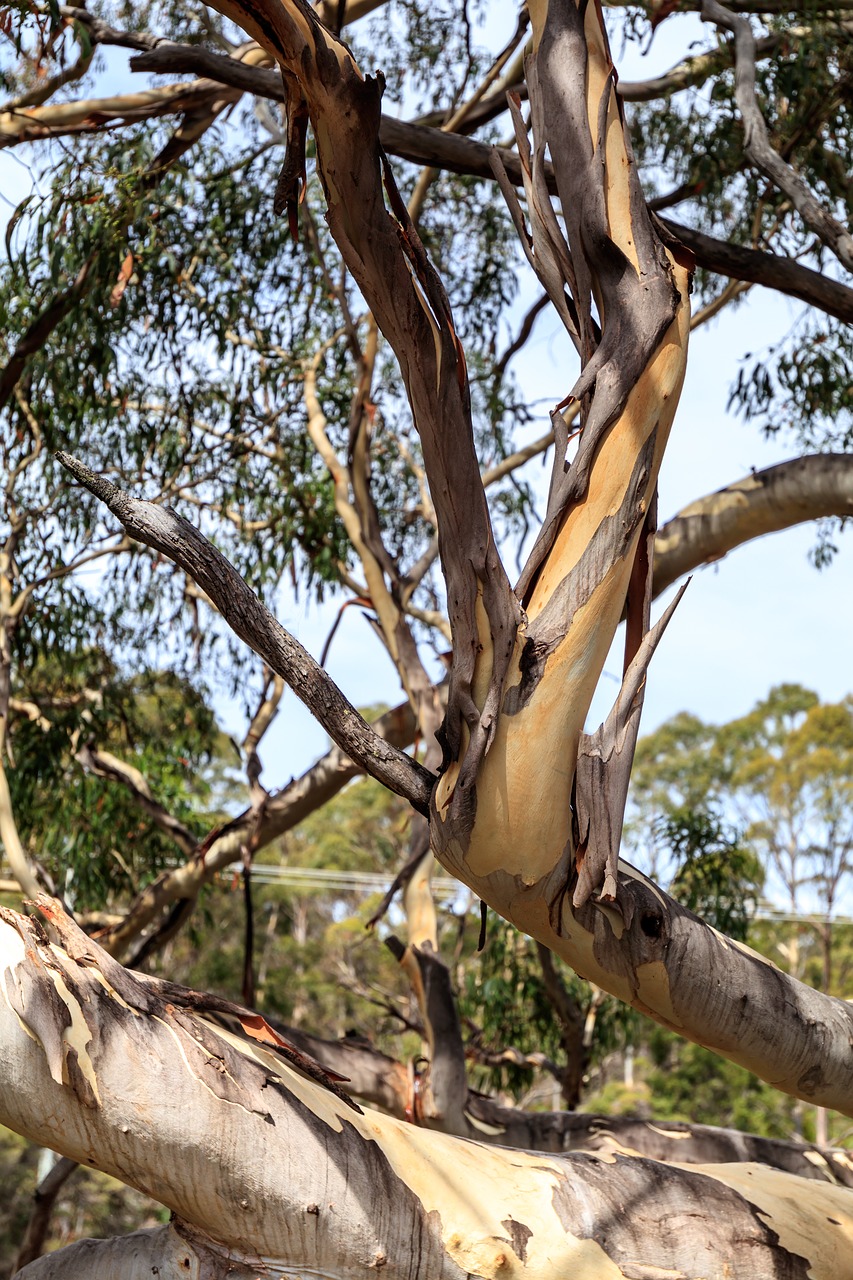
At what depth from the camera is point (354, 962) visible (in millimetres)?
14625

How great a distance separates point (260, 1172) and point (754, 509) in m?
2.37

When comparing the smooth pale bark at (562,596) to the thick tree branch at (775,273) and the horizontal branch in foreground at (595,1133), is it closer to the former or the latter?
the horizontal branch in foreground at (595,1133)

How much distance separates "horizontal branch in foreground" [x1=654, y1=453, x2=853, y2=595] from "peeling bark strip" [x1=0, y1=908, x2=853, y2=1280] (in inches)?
66.1

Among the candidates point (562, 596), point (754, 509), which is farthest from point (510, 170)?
point (562, 596)

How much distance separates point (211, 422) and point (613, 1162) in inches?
160

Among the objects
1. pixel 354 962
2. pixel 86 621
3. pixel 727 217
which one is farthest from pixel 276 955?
pixel 727 217

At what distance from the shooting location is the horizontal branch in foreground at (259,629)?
4.71 feet

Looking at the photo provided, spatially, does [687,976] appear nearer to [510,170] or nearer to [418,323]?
[418,323]

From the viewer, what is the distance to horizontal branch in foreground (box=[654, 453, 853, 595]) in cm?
319

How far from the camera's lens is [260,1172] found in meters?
1.63

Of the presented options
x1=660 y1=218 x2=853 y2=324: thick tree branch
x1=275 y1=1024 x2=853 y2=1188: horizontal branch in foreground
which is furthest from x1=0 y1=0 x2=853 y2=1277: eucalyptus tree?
x1=660 y1=218 x2=853 y2=324: thick tree branch

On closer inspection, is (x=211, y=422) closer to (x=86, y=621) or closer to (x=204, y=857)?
(x=86, y=621)

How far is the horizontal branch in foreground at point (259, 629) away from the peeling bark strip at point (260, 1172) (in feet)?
1.48

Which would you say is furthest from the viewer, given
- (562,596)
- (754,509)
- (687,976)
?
(754,509)
